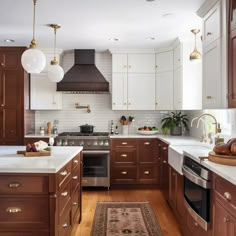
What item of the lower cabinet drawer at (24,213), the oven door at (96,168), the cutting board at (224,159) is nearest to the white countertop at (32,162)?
the lower cabinet drawer at (24,213)

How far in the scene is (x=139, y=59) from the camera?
5.35 m

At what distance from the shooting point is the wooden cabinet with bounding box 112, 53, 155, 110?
5348mm

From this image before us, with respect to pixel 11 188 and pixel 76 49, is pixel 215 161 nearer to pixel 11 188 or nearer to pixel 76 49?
pixel 11 188

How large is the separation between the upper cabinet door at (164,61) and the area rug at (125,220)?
7.85 feet

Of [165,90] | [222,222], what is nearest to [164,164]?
[165,90]

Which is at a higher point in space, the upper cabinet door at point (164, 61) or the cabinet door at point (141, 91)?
the upper cabinet door at point (164, 61)

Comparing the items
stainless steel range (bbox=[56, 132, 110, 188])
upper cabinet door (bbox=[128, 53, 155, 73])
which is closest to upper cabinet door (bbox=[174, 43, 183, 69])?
upper cabinet door (bbox=[128, 53, 155, 73])

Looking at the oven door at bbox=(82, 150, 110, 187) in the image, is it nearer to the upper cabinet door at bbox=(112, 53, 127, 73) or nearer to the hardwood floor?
the hardwood floor

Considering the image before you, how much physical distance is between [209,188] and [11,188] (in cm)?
153

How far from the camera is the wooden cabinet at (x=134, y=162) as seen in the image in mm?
5023

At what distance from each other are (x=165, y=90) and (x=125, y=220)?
253cm

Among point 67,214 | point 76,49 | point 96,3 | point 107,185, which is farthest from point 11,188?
point 76,49

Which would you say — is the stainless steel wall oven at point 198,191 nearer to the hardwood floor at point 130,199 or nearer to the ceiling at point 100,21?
the hardwood floor at point 130,199

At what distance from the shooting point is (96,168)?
4.95 m
